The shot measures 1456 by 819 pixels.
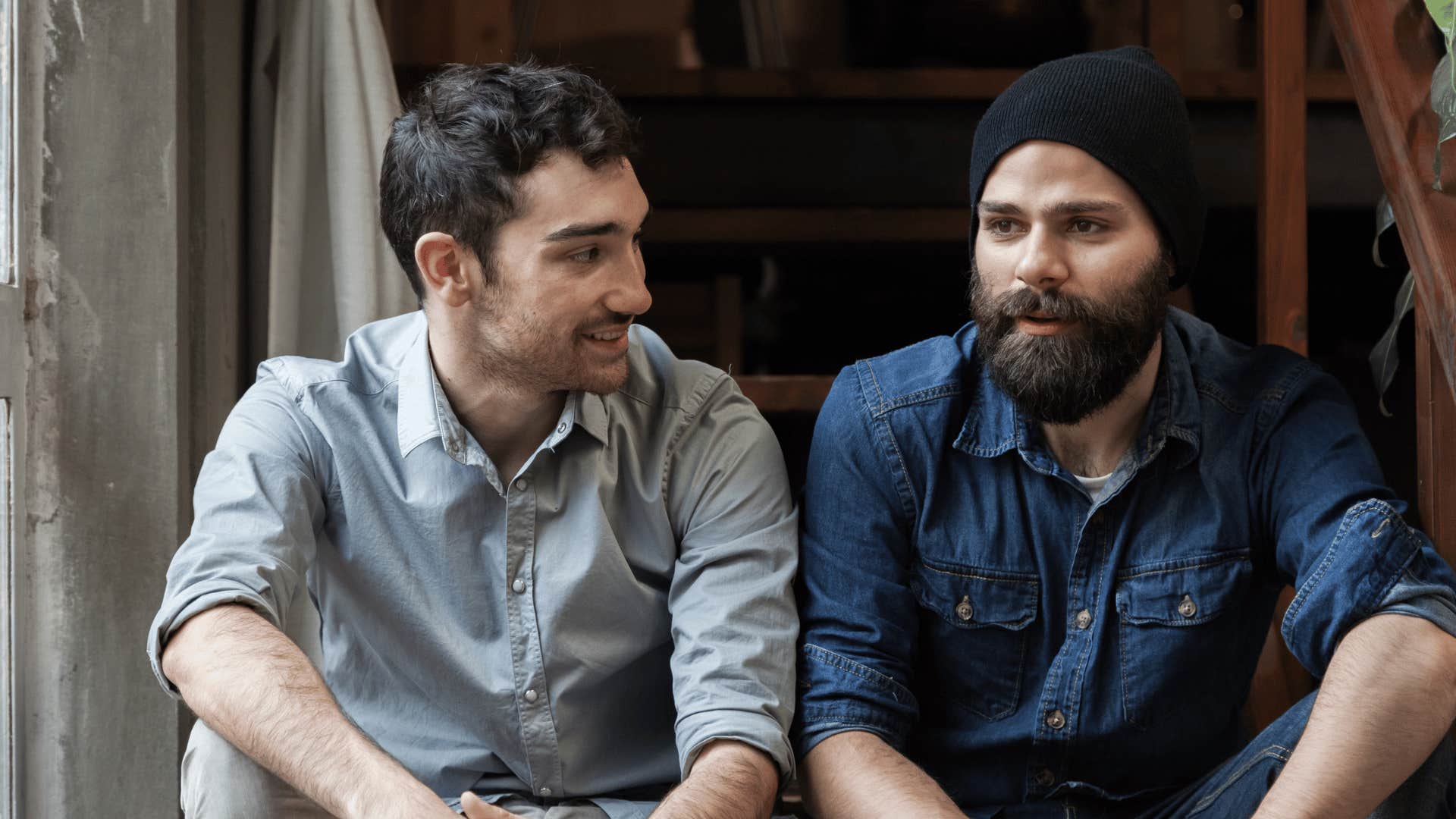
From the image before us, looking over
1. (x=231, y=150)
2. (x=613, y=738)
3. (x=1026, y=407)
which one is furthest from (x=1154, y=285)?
(x=231, y=150)

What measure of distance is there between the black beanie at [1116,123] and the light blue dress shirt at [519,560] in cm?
48

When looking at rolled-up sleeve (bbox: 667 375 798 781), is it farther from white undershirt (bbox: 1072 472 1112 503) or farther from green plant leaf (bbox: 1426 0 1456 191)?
green plant leaf (bbox: 1426 0 1456 191)

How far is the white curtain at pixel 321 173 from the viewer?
81.9 inches

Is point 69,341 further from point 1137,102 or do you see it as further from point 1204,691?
point 1204,691

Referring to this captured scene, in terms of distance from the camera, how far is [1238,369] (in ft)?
5.57

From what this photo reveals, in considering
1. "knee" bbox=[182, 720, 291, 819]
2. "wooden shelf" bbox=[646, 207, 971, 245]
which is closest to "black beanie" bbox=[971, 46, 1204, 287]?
"knee" bbox=[182, 720, 291, 819]

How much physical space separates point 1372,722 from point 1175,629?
0.25m

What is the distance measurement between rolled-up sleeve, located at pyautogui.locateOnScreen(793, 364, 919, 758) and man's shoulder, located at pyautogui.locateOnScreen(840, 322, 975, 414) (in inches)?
0.6

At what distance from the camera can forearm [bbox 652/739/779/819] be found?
4.61ft

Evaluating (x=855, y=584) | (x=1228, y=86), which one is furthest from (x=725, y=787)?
(x=1228, y=86)

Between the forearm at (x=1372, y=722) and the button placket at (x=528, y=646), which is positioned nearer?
the forearm at (x=1372, y=722)

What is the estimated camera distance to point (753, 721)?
1485mm

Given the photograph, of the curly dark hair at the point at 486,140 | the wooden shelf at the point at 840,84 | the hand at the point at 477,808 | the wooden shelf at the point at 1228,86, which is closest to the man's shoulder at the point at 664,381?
the curly dark hair at the point at 486,140

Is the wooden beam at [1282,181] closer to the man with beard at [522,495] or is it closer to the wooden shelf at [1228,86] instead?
the wooden shelf at [1228,86]
